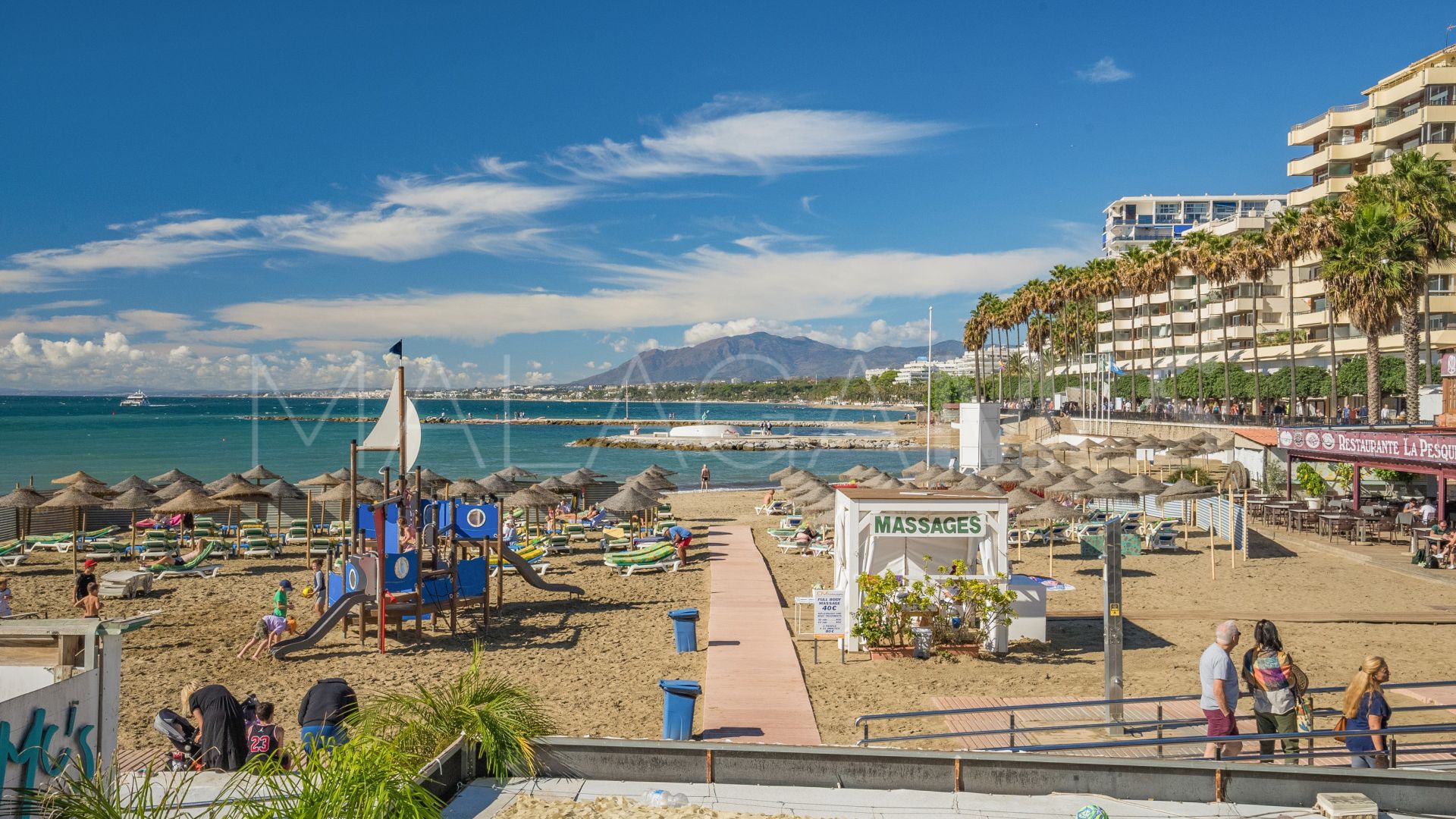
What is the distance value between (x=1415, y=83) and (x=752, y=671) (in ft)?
208

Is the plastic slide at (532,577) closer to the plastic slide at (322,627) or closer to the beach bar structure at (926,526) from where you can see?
the plastic slide at (322,627)

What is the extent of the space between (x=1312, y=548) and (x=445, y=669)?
2154 cm

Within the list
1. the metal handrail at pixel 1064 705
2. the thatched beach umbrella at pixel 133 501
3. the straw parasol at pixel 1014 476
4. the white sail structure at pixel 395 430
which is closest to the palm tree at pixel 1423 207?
the straw parasol at pixel 1014 476

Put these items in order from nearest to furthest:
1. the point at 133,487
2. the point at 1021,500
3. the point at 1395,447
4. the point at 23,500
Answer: the point at 1021,500
the point at 23,500
the point at 1395,447
the point at 133,487

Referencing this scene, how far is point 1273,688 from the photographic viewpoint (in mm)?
8383

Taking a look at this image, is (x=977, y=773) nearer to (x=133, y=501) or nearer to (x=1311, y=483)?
(x=133, y=501)

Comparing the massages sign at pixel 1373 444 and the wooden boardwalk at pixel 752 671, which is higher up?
the massages sign at pixel 1373 444

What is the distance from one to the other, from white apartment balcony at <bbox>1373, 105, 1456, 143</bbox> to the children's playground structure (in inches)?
2349

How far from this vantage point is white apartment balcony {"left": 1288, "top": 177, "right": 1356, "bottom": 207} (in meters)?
62.3

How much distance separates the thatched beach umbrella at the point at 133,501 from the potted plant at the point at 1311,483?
33.5 meters

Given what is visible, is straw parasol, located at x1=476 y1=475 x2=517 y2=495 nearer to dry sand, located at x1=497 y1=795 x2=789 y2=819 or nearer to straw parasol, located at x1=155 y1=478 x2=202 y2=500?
straw parasol, located at x1=155 y1=478 x2=202 y2=500

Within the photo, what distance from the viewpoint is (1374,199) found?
3912 cm

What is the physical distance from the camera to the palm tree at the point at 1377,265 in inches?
1481

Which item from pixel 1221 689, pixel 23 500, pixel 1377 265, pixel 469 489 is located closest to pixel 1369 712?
pixel 1221 689
